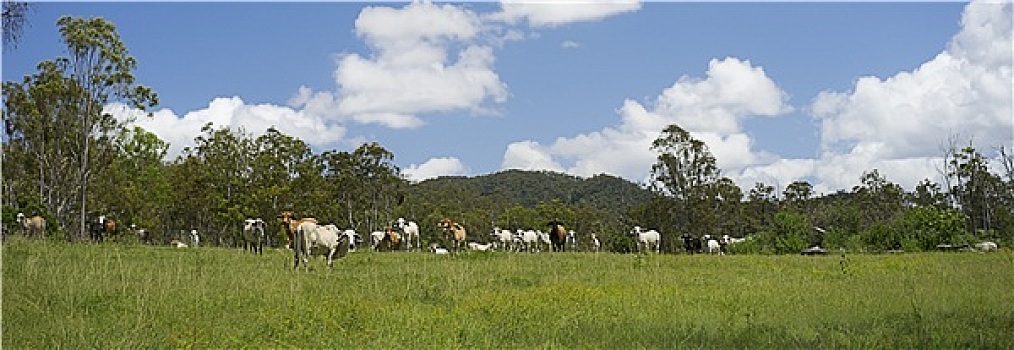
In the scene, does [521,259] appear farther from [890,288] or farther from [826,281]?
[890,288]

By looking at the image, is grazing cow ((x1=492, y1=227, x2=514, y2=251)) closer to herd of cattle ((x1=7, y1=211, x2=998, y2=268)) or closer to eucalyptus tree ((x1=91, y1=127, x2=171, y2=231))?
herd of cattle ((x1=7, y1=211, x2=998, y2=268))

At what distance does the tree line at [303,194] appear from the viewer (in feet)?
126

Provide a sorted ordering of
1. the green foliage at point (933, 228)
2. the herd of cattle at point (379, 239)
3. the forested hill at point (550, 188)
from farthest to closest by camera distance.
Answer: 1. the forested hill at point (550, 188)
2. the green foliage at point (933, 228)
3. the herd of cattle at point (379, 239)

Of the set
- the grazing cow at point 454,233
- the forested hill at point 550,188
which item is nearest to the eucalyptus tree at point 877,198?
the forested hill at point 550,188

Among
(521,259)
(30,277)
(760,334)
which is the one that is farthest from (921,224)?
(30,277)

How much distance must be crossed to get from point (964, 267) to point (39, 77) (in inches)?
1506

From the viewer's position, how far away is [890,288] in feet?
48.8

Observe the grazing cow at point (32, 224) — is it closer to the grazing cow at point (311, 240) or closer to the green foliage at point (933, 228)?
the grazing cow at point (311, 240)

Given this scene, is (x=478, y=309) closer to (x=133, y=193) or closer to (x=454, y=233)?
(x=454, y=233)

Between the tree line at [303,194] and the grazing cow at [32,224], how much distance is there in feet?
1.68

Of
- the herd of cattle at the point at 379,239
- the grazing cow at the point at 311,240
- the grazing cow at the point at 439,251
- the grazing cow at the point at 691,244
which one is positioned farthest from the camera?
the grazing cow at the point at 691,244

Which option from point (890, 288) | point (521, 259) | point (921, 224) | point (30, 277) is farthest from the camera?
point (921, 224)

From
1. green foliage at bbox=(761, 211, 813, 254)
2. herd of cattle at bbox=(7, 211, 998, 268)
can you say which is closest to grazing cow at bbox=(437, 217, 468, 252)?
herd of cattle at bbox=(7, 211, 998, 268)

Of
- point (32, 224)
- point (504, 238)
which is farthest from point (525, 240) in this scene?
point (32, 224)
